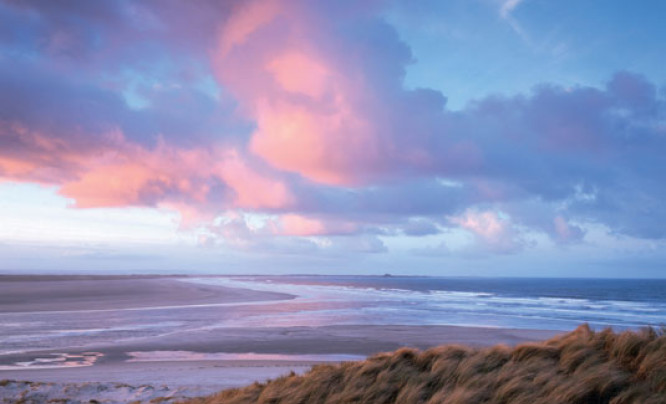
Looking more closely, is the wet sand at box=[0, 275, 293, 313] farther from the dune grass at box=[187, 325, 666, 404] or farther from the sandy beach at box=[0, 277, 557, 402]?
the dune grass at box=[187, 325, 666, 404]

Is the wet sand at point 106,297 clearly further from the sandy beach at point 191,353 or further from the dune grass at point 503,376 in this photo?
the dune grass at point 503,376

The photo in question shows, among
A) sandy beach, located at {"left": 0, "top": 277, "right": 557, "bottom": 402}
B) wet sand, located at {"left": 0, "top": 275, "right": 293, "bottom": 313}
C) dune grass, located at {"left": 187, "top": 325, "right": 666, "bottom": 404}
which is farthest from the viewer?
wet sand, located at {"left": 0, "top": 275, "right": 293, "bottom": 313}

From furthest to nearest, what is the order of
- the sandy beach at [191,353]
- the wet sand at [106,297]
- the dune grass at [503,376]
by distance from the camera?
the wet sand at [106,297], the sandy beach at [191,353], the dune grass at [503,376]

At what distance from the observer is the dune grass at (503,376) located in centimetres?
561

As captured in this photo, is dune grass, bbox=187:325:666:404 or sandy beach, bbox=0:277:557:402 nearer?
dune grass, bbox=187:325:666:404

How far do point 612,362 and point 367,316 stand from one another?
91.9 feet

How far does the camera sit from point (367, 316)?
33.5m

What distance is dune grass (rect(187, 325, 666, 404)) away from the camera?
18.4 ft

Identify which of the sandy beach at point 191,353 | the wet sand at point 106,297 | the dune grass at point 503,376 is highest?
the dune grass at point 503,376

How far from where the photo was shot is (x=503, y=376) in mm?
6410

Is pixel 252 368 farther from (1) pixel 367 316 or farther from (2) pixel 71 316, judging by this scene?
(2) pixel 71 316

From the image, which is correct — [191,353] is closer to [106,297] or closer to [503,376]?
[503,376]

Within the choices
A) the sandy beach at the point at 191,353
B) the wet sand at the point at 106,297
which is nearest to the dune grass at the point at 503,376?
the sandy beach at the point at 191,353

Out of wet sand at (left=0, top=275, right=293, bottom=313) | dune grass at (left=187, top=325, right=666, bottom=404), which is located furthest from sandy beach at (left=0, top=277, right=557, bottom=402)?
wet sand at (left=0, top=275, right=293, bottom=313)
